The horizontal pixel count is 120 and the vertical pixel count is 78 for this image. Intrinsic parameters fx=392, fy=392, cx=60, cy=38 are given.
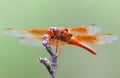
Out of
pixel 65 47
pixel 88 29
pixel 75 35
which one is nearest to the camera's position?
pixel 75 35

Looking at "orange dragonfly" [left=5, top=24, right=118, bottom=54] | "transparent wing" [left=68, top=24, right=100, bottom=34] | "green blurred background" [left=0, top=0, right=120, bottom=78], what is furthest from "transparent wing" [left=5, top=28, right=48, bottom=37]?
"green blurred background" [left=0, top=0, right=120, bottom=78]

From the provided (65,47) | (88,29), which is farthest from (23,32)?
(65,47)

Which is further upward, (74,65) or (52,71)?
(52,71)

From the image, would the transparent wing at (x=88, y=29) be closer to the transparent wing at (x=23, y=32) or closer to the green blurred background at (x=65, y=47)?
the transparent wing at (x=23, y=32)

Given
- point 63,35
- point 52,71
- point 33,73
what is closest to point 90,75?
point 33,73

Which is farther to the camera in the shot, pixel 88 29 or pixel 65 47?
pixel 65 47

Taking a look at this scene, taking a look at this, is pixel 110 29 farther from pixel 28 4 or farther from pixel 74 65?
pixel 28 4

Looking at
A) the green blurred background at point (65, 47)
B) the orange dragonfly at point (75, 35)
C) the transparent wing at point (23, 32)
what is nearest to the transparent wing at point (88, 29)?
the orange dragonfly at point (75, 35)

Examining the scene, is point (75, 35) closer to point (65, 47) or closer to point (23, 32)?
point (23, 32)

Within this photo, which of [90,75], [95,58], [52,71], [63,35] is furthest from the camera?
[95,58]
